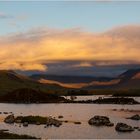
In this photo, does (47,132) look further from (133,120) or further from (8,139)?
(133,120)

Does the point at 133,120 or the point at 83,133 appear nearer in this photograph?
the point at 83,133

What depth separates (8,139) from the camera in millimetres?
71375

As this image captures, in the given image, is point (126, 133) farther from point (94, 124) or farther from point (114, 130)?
point (94, 124)

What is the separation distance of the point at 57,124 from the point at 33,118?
585 inches

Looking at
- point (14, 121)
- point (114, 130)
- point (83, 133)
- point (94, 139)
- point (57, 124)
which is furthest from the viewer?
point (14, 121)

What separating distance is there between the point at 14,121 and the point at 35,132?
3174 centimetres

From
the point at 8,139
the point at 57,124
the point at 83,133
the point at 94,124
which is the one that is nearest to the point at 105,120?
the point at 94,124

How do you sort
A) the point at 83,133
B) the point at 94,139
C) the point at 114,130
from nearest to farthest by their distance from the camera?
the point at 94,139, the point at 83,133, the point at 114,130

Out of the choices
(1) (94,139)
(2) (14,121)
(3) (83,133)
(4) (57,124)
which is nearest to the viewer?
(1) (94,139)

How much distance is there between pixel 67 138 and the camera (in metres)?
89.7

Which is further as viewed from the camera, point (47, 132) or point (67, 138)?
point (47, 132)

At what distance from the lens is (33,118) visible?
5182 inches

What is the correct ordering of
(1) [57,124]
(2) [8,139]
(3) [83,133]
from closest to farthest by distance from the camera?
1. (2) [8,139]
2. (3) [83,133]
3. (1) [57,124]

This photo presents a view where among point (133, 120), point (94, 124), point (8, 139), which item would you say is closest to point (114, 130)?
point (94, 124)
